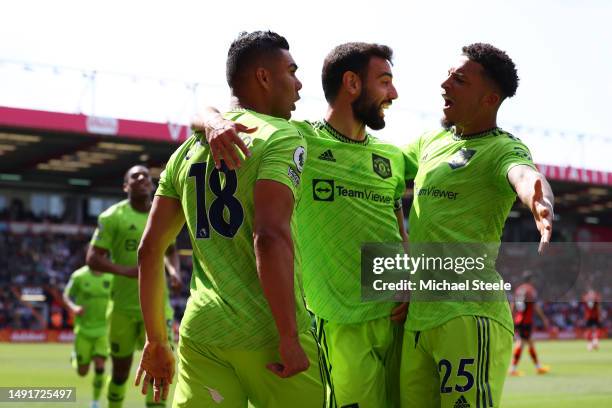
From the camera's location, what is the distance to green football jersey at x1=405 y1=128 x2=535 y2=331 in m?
4.54

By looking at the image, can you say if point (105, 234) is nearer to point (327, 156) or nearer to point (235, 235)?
point (327, 156)

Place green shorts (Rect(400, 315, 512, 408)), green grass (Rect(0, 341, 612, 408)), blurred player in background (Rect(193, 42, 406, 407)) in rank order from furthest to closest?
green grass (Rect(0, 341, 612, 408))
blurred player in background (Rect(193, 42, 406, 407))
green shorts (Rect(400, 315, 512, 408))

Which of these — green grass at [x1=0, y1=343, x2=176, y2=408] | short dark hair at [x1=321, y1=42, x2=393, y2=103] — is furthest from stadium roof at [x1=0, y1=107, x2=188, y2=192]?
short dark hair at [x1=321, y1=42, x2=393, y2=103]

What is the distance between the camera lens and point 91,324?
1423 cm

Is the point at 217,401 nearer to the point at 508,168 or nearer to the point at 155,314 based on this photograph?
the point at 155,314

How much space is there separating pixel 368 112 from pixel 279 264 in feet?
6.01

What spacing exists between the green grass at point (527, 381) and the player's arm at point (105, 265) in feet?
7.76

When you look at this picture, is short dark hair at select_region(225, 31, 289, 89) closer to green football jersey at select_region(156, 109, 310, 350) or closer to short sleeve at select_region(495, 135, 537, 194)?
green football jersey at select_region(156, 109, 310, 350)

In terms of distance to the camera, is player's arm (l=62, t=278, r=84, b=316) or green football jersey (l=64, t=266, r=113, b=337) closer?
green football jersey (l=64, t=266, r=113, b=337)

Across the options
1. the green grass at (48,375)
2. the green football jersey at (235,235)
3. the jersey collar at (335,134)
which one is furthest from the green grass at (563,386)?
the green football jersey at (235,235)

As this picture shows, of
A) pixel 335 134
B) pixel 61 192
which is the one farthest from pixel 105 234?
pixel 61 192

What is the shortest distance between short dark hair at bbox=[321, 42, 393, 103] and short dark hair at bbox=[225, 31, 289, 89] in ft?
3.93

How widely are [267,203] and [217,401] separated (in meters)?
0.83

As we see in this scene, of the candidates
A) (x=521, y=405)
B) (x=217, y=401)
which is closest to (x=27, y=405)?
(x=521, y=405)
